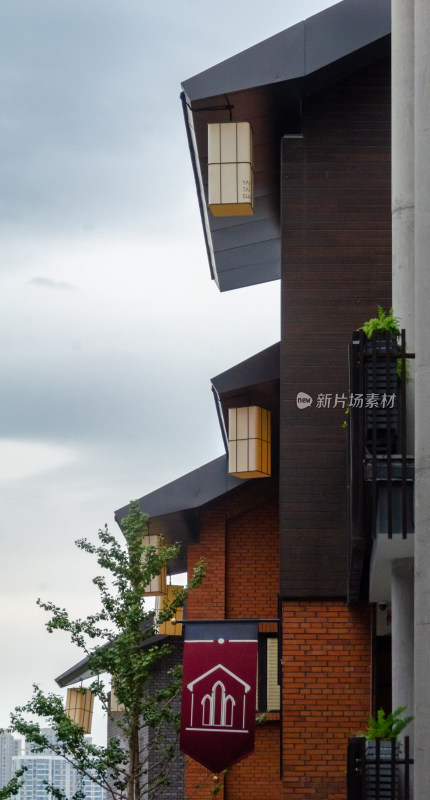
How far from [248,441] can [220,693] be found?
Result: 21.5 feet

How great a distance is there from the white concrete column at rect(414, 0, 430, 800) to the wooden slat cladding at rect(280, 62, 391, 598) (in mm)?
5781

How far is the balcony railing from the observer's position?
35.6 feet

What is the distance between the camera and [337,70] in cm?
1631

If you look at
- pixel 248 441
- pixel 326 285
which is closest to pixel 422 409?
pixel 326 285

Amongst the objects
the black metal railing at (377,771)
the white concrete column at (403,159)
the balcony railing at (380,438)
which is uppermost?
the white concrete column at (403,159)

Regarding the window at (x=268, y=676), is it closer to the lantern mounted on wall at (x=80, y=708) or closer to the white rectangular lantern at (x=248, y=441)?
the white rectangular lantern at (x=248, y=441)

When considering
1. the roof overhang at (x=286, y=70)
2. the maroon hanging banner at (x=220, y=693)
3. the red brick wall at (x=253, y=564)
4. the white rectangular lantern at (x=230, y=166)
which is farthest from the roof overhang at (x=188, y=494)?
the maroon hanging banner at (x=220, y=693)

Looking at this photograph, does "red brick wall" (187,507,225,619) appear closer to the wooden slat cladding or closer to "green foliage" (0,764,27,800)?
"green foliage" (0,764,27,800)

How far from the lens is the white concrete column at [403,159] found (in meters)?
12.4

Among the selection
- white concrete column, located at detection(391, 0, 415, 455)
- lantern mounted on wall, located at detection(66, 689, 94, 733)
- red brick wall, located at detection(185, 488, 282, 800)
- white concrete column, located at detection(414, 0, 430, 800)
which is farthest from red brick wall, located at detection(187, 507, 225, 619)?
white concrete column, located at detection(414, 0, 430, 800)

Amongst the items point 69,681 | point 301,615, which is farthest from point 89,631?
point 69,681

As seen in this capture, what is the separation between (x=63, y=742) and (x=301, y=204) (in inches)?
330

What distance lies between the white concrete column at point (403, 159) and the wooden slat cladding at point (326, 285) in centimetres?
350

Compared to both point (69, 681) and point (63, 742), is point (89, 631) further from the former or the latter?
point (69, 681)
